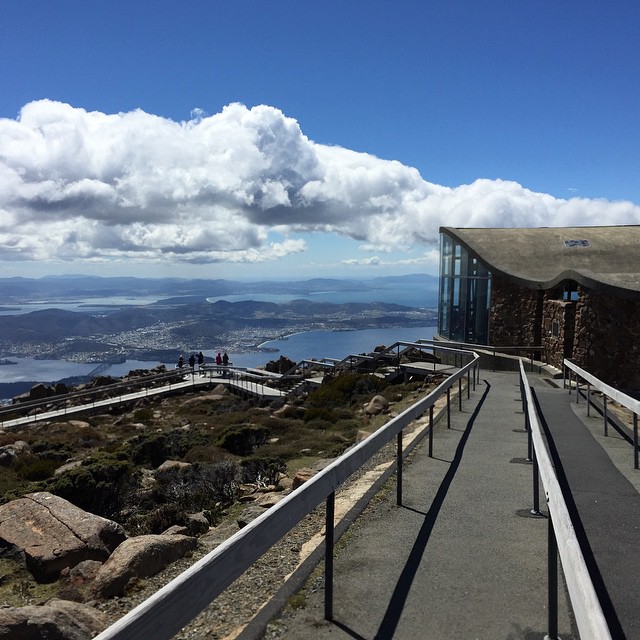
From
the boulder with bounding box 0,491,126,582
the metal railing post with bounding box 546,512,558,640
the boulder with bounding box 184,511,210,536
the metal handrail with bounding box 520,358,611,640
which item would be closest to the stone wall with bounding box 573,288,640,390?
the boulder with bounding box 184,511,210,536

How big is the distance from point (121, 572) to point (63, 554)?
164 cm

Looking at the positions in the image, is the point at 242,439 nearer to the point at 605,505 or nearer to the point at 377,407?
the point at 377,407

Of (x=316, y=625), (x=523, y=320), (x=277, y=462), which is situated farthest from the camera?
(x=523, y=320)

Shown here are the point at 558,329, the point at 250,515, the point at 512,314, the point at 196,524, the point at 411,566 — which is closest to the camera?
the point at 411,566

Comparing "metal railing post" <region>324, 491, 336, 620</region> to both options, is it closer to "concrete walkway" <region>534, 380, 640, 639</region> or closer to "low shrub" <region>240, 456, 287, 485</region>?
"concrete walkway" <region>534, 380, 640, 639</region>

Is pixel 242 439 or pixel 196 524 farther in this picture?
pixel 242 439

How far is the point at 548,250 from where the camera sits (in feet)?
93.8

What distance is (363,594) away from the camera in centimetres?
409

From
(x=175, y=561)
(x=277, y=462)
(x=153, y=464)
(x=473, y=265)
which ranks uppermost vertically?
(x=473, y=265)

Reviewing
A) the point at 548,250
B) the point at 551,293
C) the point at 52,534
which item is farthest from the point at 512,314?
the point at 52,534

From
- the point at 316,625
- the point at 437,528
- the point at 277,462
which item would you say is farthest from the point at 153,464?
the point at 316,625

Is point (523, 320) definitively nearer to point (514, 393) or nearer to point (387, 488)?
point (514, 393)

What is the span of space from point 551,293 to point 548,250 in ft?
18.4

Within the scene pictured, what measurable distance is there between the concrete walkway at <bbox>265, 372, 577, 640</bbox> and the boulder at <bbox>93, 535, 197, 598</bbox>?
6.30 feet
